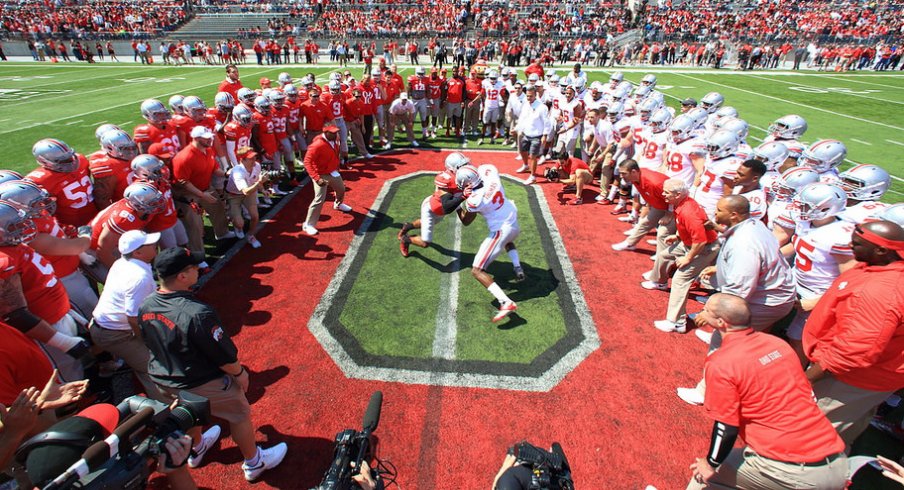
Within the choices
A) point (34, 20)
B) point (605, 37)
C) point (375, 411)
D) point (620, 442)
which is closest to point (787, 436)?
point (620, 442)

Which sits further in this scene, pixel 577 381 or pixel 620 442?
pixel 577 381

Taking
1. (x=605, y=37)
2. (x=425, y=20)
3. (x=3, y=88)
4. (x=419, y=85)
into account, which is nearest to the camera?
(x=419, y=85)

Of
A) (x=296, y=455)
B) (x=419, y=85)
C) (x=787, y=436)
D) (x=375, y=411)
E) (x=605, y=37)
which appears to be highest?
(x=605, y=37)

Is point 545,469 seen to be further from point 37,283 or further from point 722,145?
point 722,145

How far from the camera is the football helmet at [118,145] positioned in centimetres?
585

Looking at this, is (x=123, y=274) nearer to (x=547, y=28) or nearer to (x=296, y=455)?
(x=296, y=455)

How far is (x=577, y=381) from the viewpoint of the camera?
493 centimetres

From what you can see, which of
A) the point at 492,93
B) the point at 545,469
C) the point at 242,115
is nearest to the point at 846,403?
the point at 545,469

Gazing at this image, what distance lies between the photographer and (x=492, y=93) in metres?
13.7

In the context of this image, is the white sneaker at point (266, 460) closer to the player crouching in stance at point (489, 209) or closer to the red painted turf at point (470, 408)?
the red painted turf at point (470, 408)

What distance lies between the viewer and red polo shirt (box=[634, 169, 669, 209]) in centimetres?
667

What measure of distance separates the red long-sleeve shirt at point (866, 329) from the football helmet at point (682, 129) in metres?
4.56

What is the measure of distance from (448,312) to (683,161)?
16.2 feet

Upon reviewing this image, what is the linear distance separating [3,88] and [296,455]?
30.7 m
